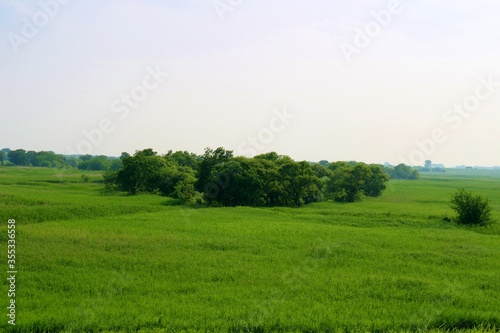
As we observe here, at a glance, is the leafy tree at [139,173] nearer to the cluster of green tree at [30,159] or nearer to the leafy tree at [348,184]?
the leafy tree at [348,184]

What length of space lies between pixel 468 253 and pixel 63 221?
2560 cm

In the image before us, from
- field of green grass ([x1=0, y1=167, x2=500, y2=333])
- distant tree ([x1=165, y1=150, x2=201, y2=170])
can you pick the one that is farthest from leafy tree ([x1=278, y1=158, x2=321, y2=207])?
distant tree ([x1=165, y1=150, x2=201, y2=170])

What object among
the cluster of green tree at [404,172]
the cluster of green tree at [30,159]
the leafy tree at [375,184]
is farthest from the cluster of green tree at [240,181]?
the cluster of green tree at [404,172]

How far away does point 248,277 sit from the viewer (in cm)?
1579

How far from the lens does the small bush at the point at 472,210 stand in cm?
3044

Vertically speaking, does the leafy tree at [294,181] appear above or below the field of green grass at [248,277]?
above

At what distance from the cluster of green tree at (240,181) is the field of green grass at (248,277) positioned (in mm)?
14544

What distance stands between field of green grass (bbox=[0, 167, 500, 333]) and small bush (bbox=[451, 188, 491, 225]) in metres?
1.98

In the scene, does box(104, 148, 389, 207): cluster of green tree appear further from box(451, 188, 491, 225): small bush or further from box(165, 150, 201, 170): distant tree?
box(451, 188, 491, 225): small bush

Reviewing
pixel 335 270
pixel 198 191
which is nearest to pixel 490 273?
pixel 335 270

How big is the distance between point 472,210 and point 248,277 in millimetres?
22756

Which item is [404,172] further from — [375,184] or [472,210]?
[472,210]

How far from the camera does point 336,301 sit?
44.0 feet

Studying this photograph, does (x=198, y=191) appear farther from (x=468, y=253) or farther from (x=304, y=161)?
(x=468, y=253)
